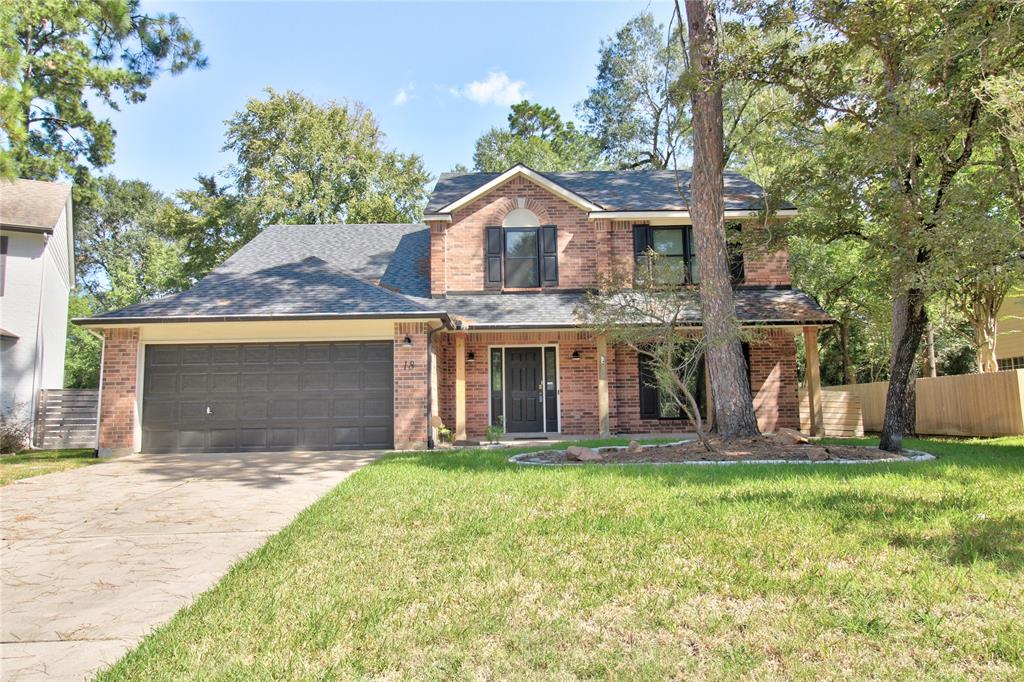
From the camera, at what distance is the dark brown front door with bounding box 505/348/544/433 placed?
13945 millimetres

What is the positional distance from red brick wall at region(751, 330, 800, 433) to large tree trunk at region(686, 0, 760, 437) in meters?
4.46

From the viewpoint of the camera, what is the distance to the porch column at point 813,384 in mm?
13195

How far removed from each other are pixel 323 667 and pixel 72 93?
25.3 meters

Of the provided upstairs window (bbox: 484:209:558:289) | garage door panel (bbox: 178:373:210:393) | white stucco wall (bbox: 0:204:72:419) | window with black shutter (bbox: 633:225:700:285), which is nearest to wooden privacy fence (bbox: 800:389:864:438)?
window with black shutter (bbox: 633:225:700:285)

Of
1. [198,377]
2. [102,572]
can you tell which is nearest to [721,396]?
[102,572]

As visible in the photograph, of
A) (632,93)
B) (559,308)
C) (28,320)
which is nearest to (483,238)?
(559,308)

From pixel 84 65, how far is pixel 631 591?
24.2 m

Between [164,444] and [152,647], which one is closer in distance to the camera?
[152,647]

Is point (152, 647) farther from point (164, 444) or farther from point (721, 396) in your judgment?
point (164, 444)

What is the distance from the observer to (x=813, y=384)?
13.3 metres

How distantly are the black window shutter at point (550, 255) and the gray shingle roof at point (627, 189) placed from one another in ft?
3.68

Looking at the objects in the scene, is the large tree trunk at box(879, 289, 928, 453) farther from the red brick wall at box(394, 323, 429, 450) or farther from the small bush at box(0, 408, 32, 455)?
the small bush at box(0, 408, 32, 455)

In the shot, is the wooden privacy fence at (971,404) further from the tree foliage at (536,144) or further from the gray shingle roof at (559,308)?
the tree foliage at (536,144)

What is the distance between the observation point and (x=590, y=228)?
14.7 m
